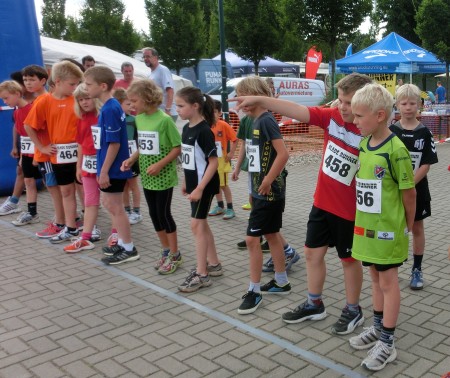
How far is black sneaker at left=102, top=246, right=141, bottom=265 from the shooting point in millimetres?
5156

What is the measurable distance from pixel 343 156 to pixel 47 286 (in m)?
2.86

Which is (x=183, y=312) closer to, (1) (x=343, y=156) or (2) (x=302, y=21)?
(1) (x=343, y=156)

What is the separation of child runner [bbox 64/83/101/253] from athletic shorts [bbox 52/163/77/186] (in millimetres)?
313

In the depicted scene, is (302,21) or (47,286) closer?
(47,286)

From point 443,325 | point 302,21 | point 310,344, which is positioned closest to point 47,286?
point 310,344

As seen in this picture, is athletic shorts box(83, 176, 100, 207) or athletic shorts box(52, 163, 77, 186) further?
athletic shorts box(52, 163, 77, 186)

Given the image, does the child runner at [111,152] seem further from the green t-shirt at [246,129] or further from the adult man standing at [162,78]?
the adult man standing at [162,78]

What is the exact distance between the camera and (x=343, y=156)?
10.9 ft

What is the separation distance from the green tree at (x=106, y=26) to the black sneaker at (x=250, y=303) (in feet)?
76.8

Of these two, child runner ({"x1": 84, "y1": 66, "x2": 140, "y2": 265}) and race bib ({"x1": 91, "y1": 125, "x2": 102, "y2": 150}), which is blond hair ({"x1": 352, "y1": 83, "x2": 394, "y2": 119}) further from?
race bib ({"x1": 91, "y1": 125, "x2": 102, "y2": 150})

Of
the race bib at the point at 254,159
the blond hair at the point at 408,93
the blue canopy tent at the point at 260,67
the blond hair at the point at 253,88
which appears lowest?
the race bib at the point at 254,159

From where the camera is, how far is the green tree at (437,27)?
1788cm

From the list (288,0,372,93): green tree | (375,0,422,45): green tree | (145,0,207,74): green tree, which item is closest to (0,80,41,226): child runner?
(288,0,372,93): green tree

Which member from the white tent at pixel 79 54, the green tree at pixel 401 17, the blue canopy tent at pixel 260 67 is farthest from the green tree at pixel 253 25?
the green tree at pixel 401 17
